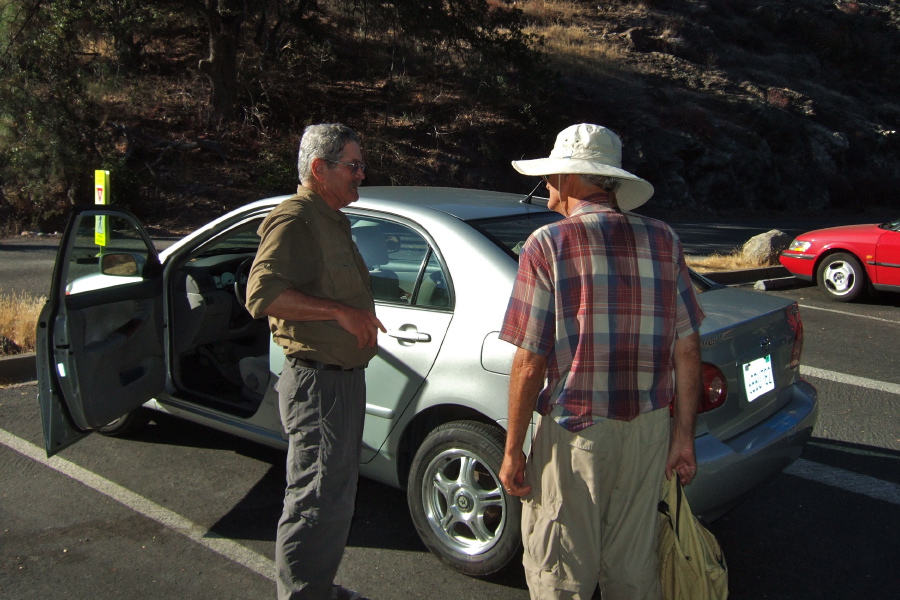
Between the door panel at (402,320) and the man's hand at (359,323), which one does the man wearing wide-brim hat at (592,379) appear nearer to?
the man's hand at (359,323)

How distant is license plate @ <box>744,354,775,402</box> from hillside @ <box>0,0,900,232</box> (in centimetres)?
1463

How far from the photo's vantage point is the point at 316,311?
280 centimetres

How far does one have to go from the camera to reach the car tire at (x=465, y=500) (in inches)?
128

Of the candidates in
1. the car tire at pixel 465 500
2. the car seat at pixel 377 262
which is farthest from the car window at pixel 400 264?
the car tire at pixel 465 500

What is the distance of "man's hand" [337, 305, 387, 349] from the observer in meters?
2.82

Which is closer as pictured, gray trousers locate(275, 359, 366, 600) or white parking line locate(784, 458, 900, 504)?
gray trousers locate(275, 359, 366, 600)

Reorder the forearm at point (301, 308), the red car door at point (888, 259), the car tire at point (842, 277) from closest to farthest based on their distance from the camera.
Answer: the forearm at point (301, 308) → the red car door at point (888, 259) → the car tire at point (842, 277)

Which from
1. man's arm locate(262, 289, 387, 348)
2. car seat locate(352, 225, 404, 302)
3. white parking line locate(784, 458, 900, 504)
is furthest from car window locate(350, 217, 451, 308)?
white parking line locate(784, 458, 900, 504)

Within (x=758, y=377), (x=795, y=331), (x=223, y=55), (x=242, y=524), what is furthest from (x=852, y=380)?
(x=223, y=55)

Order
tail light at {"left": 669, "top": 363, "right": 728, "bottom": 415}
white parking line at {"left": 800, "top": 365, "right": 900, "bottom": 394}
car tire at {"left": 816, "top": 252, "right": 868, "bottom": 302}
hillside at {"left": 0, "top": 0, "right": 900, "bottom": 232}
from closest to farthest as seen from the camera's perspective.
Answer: tail light at {"left": 669, "top": 363, "right": 728, "bottom": 415}
white parking line at {"left": 800, "top": 365, "right": 900, "bottom": 394}
car tire at {"left": 816, "top": 252, "right": 868, "bottom": 302}
hillside at {"left": 0, "top": 0, "right": 900, "bottom": 232}

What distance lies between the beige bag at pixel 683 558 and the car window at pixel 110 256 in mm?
3079

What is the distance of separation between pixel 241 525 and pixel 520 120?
2289 cm

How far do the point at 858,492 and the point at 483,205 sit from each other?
258 cm

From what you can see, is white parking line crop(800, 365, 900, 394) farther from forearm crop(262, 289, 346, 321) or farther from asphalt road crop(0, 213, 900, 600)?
forearm crop(262, 289, 346, 321)
